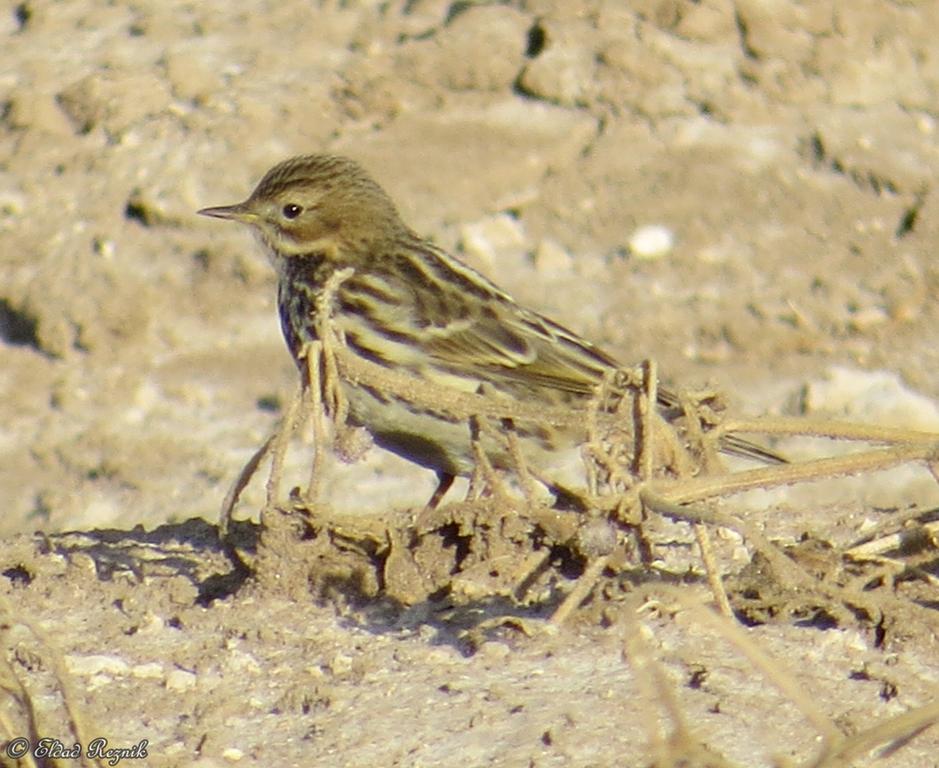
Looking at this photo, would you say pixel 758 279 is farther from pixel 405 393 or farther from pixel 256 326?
pixel 405 393

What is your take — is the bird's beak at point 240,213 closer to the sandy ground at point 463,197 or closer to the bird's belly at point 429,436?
the sandy ground at point 463,197

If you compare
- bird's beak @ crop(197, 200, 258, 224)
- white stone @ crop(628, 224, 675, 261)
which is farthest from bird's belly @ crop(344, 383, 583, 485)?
white stone @ crop(628, 224, 675, 261)

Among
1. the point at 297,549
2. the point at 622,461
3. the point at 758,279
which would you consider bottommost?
the point at 758,279

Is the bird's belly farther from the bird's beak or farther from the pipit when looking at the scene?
the bird's beak

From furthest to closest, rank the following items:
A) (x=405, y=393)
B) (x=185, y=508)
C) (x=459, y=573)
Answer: (x=185, y=508)
(x=459, y=573)
(x=405, y=393)

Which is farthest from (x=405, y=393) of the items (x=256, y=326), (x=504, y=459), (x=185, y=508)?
(x=256, y=326)

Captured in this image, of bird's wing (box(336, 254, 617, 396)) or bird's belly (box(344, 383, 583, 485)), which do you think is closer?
bird's belly (box(344, 383, 583, 485))

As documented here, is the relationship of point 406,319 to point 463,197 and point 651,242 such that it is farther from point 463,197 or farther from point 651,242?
point 651,242

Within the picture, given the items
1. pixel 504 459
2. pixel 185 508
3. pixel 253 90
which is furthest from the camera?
pixel 253 90

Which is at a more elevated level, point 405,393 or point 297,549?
point 405,393
